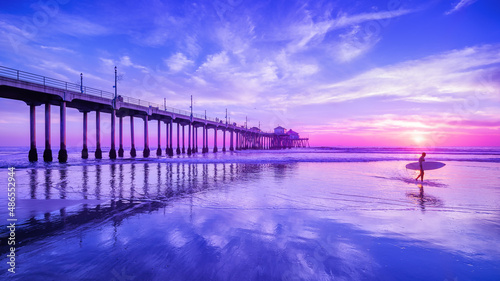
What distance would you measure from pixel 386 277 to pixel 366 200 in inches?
189

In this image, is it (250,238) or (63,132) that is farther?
(63,132)

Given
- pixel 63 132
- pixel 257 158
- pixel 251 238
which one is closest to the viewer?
pixel 251 238

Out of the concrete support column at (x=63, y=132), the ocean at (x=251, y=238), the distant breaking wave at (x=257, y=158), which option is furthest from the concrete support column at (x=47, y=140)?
the ocean at (x=251, y=238)

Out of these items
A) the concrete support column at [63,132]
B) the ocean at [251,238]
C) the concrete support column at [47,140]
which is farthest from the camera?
the concrete support column at [63,132]

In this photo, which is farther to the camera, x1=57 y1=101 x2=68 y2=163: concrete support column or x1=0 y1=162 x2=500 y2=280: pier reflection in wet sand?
x1=57 y1=101 x2=68 y2=163: concrete support column

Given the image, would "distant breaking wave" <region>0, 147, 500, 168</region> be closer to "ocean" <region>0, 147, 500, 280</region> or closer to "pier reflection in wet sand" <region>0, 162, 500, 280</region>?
"pier reflection in wet sand" <region>0, 162, 500, 280</region>

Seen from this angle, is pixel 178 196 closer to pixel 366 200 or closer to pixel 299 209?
pixel 299 209

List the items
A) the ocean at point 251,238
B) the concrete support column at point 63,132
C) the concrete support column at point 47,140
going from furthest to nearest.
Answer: the concrete support column at point 63,132
the concrete support column at point 47,140
the ocean at point 251,238

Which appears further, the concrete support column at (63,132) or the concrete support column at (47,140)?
the concrete support column at (63,132)

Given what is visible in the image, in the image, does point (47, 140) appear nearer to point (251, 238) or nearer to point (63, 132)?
point (63, 132)

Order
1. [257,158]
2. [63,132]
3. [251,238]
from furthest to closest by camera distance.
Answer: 1. [257,158]
2. [63,132]
3. [251,238]

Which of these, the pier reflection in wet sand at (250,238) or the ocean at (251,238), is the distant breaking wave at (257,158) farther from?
the ocean at (251,238)

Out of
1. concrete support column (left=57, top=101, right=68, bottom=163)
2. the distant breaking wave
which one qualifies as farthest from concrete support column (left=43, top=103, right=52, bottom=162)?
concrete support column (left=57, top=101, right=68, bottom=163)

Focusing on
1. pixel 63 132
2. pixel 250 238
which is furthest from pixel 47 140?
pixel 250 238
